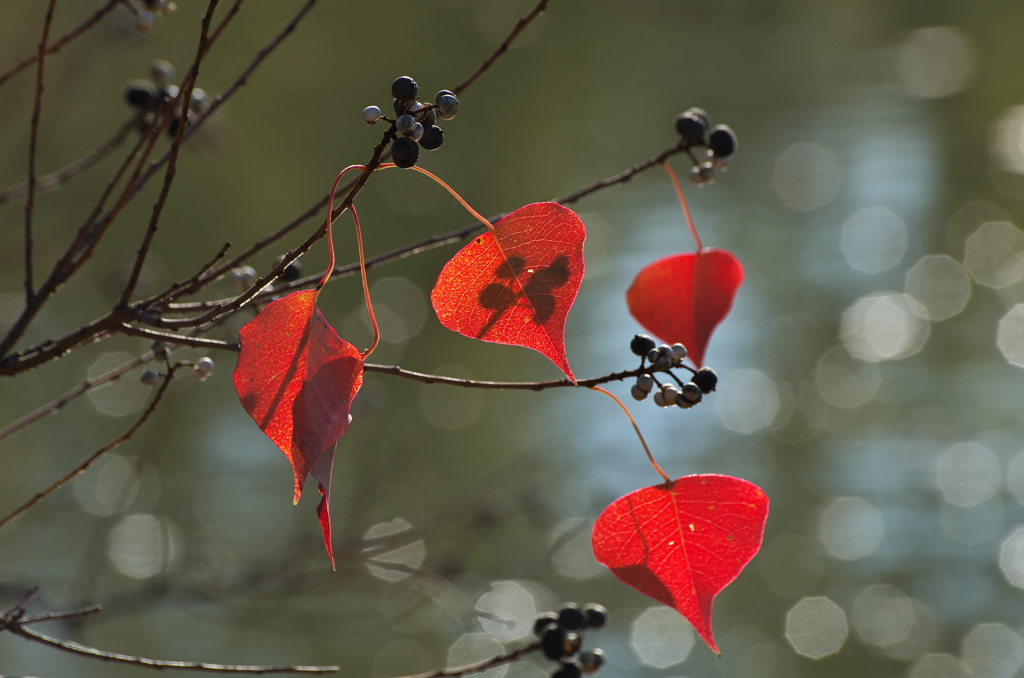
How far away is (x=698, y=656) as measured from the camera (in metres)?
1.38

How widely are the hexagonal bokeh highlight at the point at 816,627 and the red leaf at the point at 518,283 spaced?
3.85 feet

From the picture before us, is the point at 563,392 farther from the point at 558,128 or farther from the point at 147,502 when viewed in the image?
the point at 558,128

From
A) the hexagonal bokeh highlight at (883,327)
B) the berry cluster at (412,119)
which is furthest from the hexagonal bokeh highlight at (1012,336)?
the berry cluster at (412,119)

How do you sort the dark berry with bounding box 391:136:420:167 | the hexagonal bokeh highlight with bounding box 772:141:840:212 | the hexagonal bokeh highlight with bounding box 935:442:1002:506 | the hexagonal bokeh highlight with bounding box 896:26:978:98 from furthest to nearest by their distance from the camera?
the hexagonal bokeh highlight with bounding box 896:26:978:98 < the hexagonal bokeh highlight with bounding box 772:141:840:212 < the hexagonal bokeh highlight with bounding box 935:442:1002:506 < the dark berry with bounding box 391:136:420:167

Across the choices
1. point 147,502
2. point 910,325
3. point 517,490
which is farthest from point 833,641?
point 147,502

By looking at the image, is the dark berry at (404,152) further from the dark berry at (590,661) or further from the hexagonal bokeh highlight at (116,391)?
the hexagonal bokeh highlight at (116,391)

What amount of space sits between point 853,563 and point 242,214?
1.35 metres

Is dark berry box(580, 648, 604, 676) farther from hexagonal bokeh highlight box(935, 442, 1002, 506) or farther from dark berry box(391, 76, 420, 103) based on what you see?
hexagonal bokeh highlight box(935, 442, 1002, 506)

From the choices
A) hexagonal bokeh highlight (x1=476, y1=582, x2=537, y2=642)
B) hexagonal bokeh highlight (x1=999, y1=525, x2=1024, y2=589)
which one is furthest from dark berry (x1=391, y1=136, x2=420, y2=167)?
hexagonal bokeh highlight (x1=999, y1=525, x2=1024, y2=589)

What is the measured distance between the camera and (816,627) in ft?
4.65

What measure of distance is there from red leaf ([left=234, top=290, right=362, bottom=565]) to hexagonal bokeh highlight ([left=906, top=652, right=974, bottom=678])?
1.29 meters

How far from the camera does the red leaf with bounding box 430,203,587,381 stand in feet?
1.23

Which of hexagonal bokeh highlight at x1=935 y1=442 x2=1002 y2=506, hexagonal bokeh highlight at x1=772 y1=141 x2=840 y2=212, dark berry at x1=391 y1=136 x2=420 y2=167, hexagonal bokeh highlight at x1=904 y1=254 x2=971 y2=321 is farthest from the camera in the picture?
hexagonal bokeh highlight at x1=772 y1=141 x2=840 y2=212

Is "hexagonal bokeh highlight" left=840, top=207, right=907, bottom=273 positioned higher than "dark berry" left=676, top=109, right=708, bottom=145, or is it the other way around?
"hexagonal bokeh highlight" left=840, top=207, right=907, bottom=273
